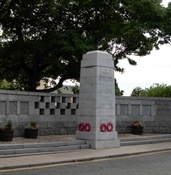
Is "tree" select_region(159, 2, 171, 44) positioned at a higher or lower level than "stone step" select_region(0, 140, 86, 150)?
higher

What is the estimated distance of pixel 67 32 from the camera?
19.8m

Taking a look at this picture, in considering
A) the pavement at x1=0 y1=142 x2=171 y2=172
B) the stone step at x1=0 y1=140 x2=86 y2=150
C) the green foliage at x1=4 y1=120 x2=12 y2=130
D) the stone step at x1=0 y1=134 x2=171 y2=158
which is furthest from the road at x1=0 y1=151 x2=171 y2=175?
the green foliage at x1=4 y1=120 x2=12 y2=130

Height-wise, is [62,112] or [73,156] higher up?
[62,112]

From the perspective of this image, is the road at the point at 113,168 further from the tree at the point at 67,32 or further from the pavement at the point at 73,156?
the tree at the point at 67,32

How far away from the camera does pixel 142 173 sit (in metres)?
10.6

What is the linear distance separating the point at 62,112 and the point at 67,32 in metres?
4.24

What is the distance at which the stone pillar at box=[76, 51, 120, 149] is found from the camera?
16.0m

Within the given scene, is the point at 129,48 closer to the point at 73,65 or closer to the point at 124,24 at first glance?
the point at 124,24

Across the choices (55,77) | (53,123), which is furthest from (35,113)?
(55,77)

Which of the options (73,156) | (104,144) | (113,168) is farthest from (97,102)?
(113,168)

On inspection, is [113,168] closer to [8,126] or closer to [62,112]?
[8,126]

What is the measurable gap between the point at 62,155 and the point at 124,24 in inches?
372

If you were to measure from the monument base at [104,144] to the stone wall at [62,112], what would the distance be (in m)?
2.64

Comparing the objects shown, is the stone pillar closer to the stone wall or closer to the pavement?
the pavement
